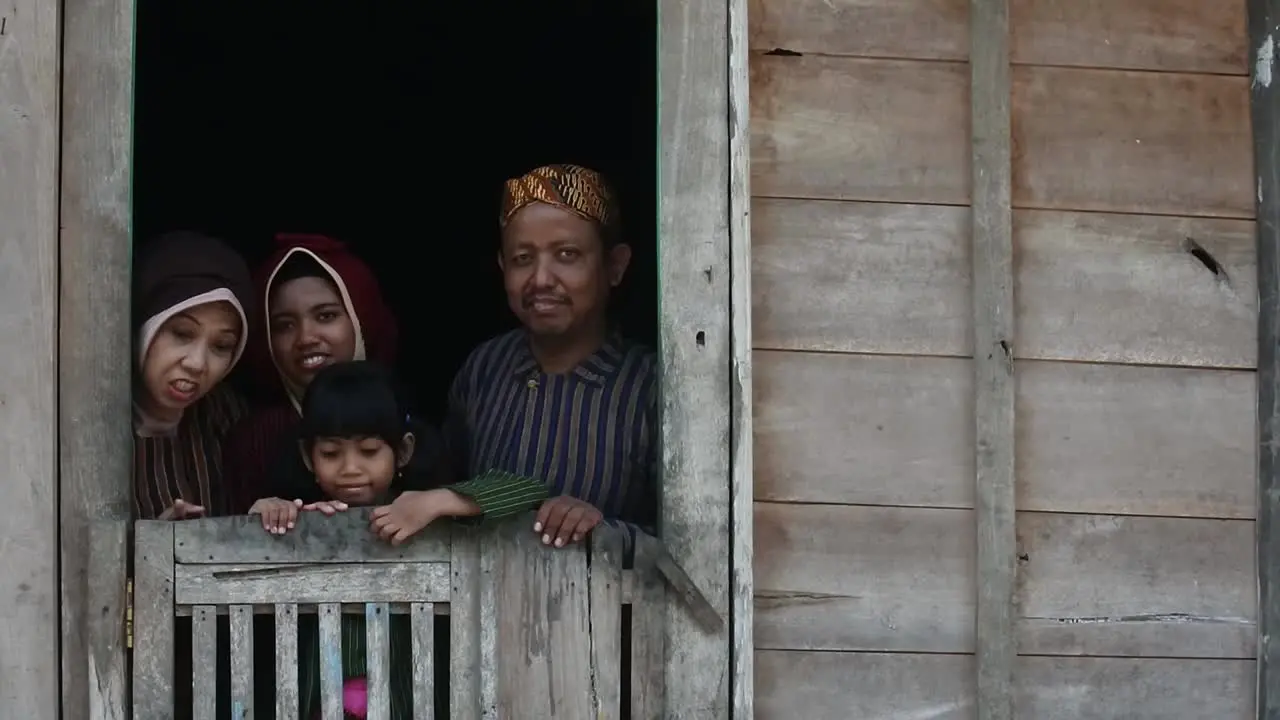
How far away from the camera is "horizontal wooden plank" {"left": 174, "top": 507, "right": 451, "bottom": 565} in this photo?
276cm

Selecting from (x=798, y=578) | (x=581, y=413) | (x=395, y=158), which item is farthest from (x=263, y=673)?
(x=395, y=158)

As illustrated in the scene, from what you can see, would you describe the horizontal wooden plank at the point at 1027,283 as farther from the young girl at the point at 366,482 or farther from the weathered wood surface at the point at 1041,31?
the young girl at the point at 366,482

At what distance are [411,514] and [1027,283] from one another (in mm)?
1146

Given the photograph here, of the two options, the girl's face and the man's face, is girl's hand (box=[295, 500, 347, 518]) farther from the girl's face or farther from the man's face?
the man's face

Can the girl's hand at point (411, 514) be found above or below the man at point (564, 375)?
below

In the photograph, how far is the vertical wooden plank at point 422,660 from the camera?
2.78m

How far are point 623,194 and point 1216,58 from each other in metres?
2.37

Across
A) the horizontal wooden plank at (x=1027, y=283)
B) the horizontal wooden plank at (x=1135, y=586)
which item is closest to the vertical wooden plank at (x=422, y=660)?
the horizontal wooden plank at (x=1027, y=283)

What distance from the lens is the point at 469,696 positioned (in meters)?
2.78

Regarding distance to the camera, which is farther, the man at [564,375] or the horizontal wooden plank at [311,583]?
the man at [564,375]

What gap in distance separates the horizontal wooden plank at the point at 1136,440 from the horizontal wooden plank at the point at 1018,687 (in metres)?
0.28

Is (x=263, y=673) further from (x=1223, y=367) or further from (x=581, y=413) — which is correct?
(x=1223, y=367)

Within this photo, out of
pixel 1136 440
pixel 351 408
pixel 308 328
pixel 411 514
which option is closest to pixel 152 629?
pixel 411 514

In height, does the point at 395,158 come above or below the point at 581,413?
above
